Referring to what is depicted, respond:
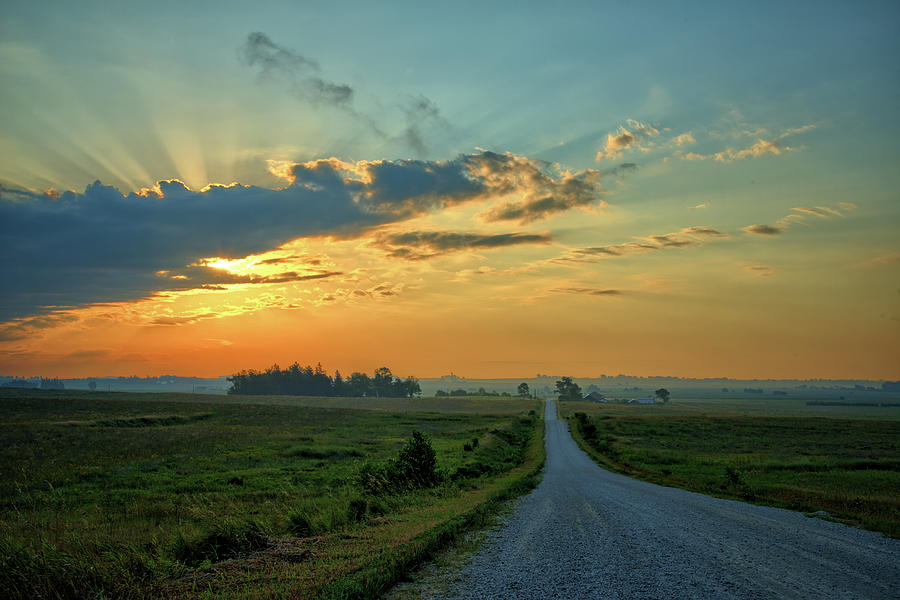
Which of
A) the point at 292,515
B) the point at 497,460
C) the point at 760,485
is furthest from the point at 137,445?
the point at 760,485

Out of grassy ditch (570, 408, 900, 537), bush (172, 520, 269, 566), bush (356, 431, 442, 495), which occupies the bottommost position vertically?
grassy ditch (570, 408, 900, 537)

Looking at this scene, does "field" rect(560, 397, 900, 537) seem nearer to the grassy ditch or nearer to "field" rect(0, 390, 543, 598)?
the grassy ditch

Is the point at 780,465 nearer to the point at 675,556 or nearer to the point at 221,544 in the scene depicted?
the point at 675,556

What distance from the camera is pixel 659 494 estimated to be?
84.8 feet

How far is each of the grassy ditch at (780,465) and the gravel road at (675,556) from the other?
354 cm

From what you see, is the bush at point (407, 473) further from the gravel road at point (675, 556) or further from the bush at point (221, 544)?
the bush at point (221, 544)

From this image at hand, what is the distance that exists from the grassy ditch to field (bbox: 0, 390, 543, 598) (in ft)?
33.6

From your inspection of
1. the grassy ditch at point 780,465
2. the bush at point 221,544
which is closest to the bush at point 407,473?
the bush at point 221,544

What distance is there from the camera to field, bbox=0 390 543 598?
→ 35.1ft

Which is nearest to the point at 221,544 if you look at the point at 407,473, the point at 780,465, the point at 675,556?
the point at 675,556

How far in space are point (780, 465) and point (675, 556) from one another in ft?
113

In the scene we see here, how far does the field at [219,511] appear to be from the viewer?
1070cm

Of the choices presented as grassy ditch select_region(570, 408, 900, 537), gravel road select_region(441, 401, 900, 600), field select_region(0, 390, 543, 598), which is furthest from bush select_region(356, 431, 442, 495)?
grassy ditch select_region(570, 408, 900, 537)

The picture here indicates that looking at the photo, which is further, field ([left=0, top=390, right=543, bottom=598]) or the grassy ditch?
the grassy ditch
